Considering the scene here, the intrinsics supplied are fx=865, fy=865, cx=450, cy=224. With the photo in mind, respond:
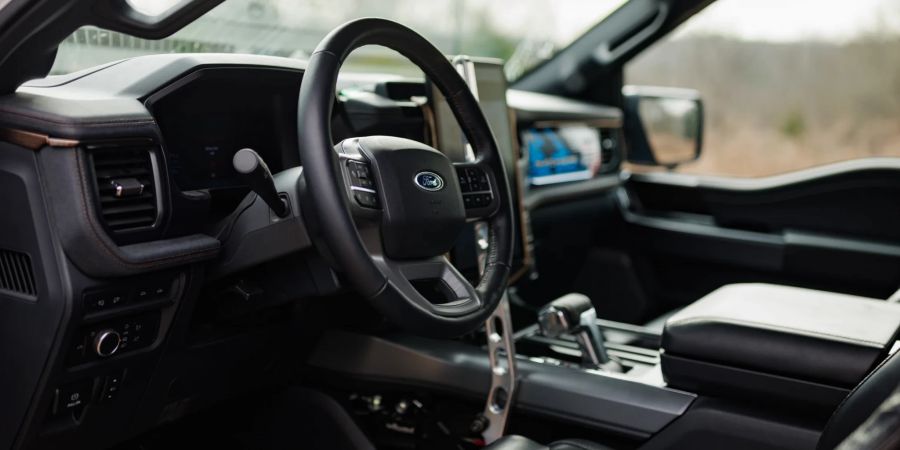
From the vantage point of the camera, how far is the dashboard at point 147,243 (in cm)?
131

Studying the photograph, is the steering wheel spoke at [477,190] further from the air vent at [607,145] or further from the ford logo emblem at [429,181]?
the air vent at [607,145]

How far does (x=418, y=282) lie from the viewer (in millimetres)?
1385

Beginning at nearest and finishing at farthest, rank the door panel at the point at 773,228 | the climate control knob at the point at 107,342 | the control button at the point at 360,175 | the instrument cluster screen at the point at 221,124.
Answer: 1. the control button at the point at 360,175
2. the climate control knob at the point at 107,342
3. the instrument cluster screen at the point at 221,124
4. the door panel at the point at 773,228

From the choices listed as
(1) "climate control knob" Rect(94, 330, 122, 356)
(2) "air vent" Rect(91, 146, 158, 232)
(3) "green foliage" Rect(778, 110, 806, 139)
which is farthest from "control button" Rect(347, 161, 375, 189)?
(3) "green foliage" Rect(778, 110, 806, 139)

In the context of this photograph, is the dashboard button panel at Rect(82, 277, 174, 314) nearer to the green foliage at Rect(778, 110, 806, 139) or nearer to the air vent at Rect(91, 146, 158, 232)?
the air vent at Rect(91, 146, 158, 232)

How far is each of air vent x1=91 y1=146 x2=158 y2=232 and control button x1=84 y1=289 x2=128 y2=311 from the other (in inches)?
4.3

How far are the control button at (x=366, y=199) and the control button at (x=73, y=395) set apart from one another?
0.59 m

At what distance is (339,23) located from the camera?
1.58m

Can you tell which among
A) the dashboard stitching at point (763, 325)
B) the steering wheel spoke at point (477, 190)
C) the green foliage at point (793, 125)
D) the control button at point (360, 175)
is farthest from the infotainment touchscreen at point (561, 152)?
the green foliage at point (793, 125)

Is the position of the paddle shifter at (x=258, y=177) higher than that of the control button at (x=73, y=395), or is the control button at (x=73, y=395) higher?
the paddle shifter at (x=258, y=177)

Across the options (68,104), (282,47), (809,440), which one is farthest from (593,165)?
(68,104)

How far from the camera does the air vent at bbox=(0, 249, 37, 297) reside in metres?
1.38

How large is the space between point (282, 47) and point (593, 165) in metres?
1.23

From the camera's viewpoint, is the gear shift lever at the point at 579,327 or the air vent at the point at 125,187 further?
the gear shift lever at the point at 579,327
